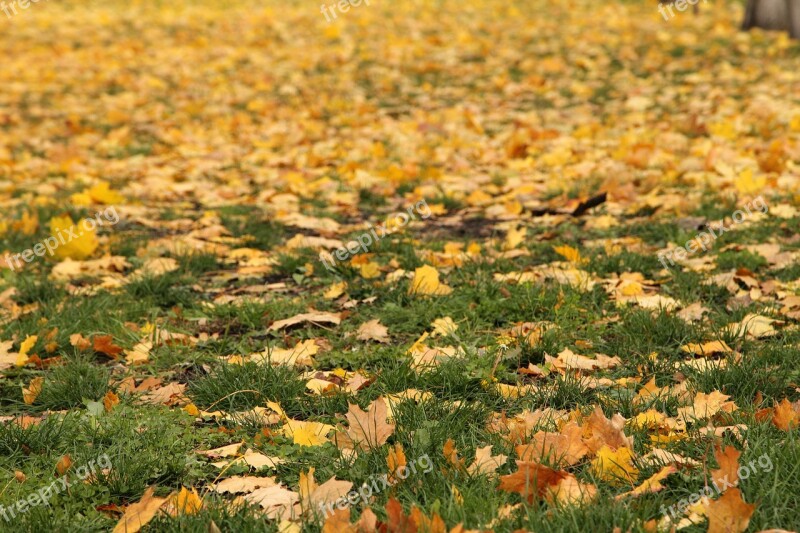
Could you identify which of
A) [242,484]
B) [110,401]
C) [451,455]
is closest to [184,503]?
[242,484]

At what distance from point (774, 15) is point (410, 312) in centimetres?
949

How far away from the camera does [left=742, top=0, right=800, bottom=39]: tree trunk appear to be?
35.0 feet

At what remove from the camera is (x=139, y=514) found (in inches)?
87.6

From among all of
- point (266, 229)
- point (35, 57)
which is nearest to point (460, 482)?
point (266, 229)

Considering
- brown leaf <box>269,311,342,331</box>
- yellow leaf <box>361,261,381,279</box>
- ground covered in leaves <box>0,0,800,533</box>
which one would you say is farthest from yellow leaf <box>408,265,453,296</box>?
brown leaf <box>269,311,342,331</box>

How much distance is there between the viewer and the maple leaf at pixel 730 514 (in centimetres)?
202

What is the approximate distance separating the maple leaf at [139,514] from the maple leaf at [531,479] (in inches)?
36.4

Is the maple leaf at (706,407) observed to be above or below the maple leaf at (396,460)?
below

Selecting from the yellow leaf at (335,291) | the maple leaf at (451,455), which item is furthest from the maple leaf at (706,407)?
the yellow leaf at (335,291)

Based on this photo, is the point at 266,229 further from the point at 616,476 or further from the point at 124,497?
the point at 616,476

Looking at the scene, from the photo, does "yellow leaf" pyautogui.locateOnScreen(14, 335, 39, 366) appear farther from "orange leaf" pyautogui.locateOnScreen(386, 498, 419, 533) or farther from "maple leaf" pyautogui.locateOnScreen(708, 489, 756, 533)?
"maple leaf" pyautogui.locateOnScreen(708, 489, 756, 533)

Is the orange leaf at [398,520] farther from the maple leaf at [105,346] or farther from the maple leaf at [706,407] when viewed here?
the maple leaf at [105,346]

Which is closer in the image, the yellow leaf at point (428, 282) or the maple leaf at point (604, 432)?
the maple leaf at point (604, 432)

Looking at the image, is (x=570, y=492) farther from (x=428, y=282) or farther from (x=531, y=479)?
(x=428, y=282)
